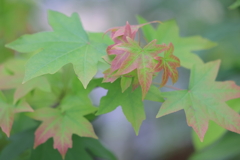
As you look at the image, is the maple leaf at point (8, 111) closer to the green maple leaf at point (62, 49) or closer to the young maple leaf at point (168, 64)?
the green maple leaf at point (62, 49)

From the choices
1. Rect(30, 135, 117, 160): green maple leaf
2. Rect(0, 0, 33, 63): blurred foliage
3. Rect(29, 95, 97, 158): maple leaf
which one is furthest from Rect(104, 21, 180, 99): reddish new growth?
Rect(0, 0, 33, 63): blurred foliage

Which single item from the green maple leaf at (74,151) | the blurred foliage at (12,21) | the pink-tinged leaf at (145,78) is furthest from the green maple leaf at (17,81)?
the blurred foliage at (12,21)

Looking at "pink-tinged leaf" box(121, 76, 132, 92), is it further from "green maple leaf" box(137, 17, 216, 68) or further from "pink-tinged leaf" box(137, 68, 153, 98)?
"green maple leaf" box(137, 17, 216, 68)

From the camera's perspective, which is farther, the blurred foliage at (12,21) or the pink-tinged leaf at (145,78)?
the blurred foliage at (12,21)

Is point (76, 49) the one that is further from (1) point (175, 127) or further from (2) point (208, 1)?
(2) point (208, 1)

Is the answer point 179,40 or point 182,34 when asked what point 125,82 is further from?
point 182,34

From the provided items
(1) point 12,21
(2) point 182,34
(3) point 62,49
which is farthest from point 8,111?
(2) point 182,34
